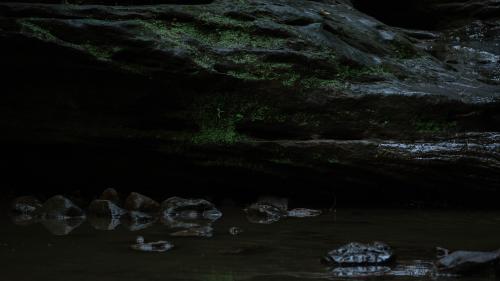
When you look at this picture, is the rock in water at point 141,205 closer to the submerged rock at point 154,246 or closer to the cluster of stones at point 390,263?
the submerged rock at point 154,246

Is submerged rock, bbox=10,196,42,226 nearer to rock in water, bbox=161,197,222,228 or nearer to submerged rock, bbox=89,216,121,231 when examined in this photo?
submerged rock, bbox=89,216,121,231

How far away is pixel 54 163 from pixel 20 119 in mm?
646

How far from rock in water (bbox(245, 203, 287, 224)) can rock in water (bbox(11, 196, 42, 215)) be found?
204 cm

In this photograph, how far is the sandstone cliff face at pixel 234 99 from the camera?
21.1 ft

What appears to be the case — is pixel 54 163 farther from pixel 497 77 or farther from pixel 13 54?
pixel 497 77

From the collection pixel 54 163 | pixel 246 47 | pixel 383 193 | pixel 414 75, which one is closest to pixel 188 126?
pixel 246 47

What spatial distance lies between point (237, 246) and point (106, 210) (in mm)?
2052

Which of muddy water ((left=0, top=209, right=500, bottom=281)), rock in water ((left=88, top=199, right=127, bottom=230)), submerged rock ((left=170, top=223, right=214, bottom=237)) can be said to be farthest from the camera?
rock in water ((left=88, top=199, right=127, bottom=230))

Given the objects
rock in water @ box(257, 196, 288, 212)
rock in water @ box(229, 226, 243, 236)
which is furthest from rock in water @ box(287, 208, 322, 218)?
rock in water @ box(229, 226, 243, 236)

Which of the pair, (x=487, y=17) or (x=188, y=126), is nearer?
(x=188, y=126)

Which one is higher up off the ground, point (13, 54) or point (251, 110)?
point (13, 54)

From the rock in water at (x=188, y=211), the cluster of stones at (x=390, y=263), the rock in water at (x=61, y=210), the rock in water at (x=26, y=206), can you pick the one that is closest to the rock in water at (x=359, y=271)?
the cluster of stones at (x=390, y=263)

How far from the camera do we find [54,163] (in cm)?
730

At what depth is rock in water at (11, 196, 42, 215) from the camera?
628 cm
